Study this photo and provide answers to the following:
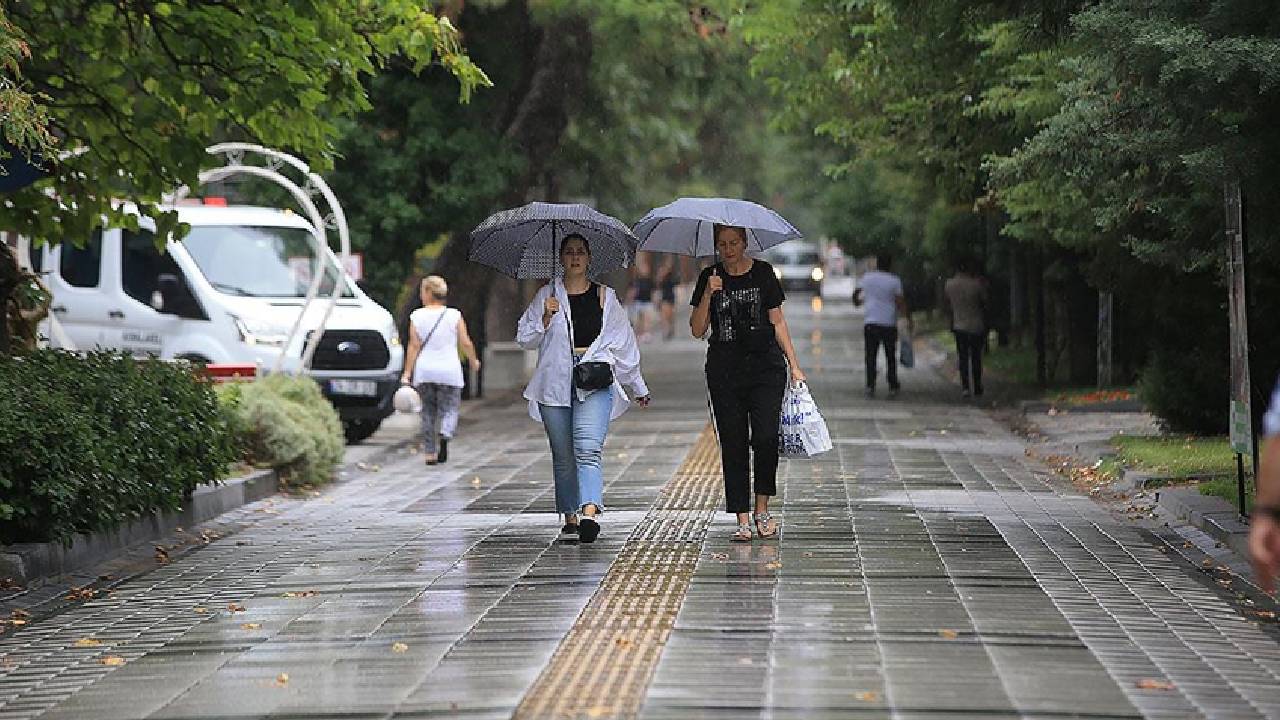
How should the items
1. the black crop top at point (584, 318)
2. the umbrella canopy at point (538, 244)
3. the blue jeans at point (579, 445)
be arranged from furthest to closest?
the umbrella canopy at point (538, 244)
the black crop top at point (584, 318)
the blue jeans at point (579, 445)

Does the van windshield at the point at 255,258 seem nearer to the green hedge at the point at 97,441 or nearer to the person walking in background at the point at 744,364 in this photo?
the green hedge at the point at 97,441

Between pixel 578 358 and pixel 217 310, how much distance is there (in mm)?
11189

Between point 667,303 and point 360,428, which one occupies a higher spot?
point 667,303

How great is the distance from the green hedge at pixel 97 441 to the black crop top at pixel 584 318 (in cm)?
272

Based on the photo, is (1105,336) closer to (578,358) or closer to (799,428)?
(799,428)

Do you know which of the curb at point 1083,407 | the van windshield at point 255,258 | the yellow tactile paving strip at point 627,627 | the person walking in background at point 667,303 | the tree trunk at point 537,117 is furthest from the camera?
the person walking in background at point 667,303

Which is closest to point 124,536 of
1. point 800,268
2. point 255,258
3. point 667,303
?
point 255,258

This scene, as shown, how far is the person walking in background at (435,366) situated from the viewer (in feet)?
65.0

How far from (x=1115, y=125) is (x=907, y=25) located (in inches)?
119

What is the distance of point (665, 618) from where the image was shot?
9.36m

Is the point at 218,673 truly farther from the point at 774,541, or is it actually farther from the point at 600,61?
the point at 600,61

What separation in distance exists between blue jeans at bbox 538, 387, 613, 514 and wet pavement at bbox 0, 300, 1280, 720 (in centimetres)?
32

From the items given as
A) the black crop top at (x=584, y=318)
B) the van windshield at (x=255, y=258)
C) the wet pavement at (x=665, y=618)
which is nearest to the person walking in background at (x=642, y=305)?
the van windshield at (x=255, y=258)

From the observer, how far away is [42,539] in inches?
459
